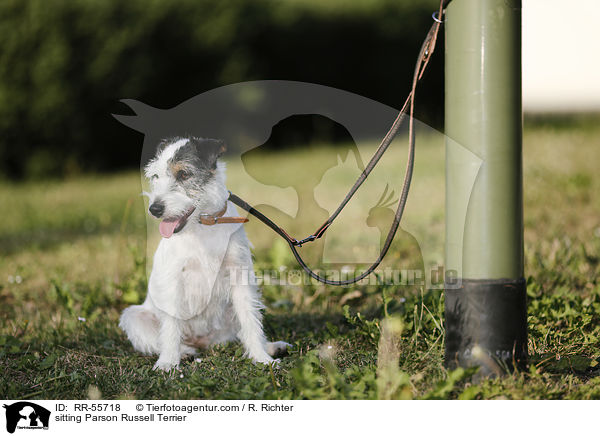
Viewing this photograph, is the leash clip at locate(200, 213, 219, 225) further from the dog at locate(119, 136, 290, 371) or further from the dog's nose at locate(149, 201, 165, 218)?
the dog's nose at locate(149, 201, 165, 218)

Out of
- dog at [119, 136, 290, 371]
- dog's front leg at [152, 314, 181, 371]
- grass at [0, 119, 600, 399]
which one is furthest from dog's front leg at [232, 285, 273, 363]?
dog's front leg at [152, 314, 181, 371]

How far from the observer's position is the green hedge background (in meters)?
10.4

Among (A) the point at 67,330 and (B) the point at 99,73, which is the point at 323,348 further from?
(B) the point at 99,73

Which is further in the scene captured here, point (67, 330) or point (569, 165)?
point (569, 165)

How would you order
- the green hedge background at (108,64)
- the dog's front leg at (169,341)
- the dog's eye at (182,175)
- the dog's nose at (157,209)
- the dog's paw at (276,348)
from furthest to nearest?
the green hedge background at (108,64) → the dog's paw at (276,348) → the dog's front leg at (169,341) → the dog's eye at (182,175) → the dog's nose at (157,209)

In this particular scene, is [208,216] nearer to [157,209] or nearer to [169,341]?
[157,209]

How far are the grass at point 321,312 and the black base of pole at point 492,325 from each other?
0.08 m

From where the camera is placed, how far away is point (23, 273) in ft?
16.9

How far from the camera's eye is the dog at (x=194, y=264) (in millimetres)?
2879

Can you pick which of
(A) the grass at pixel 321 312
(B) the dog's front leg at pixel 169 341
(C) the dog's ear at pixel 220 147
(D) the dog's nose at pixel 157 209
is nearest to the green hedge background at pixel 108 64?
(A) the grass at pixel 321 312
